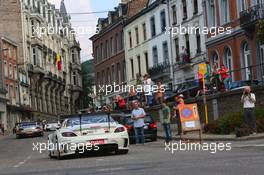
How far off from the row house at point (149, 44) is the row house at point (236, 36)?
11.8m

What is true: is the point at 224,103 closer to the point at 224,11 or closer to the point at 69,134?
the point at 224,11

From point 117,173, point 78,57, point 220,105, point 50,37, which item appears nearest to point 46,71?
point 50,37

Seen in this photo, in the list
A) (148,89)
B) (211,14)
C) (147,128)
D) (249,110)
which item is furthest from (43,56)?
(249,110)

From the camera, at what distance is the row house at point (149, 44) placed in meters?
61.3

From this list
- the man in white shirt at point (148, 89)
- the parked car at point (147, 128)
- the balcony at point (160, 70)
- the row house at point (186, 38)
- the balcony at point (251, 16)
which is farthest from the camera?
the balcony at point (160, 70)

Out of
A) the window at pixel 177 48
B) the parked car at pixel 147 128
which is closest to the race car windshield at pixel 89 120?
the parked car at pixel 147 128

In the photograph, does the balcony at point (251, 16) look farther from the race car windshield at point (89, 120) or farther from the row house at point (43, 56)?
the row house at point (43, 56)

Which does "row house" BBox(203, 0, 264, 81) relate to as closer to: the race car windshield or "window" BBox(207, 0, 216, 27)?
"window" BBox(207, 0, 216, 27)

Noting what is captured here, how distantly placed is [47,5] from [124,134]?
97.1 meters

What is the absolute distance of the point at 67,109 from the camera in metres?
123

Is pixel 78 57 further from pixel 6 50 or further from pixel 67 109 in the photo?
pixel 6 50

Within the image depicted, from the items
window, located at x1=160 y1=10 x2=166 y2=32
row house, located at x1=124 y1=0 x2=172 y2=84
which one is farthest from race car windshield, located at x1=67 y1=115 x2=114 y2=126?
window, located at x1=160 y1=10 x2=166 y2=32

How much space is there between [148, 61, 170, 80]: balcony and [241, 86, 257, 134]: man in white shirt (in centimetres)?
3508

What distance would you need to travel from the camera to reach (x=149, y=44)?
6581 centimetres
